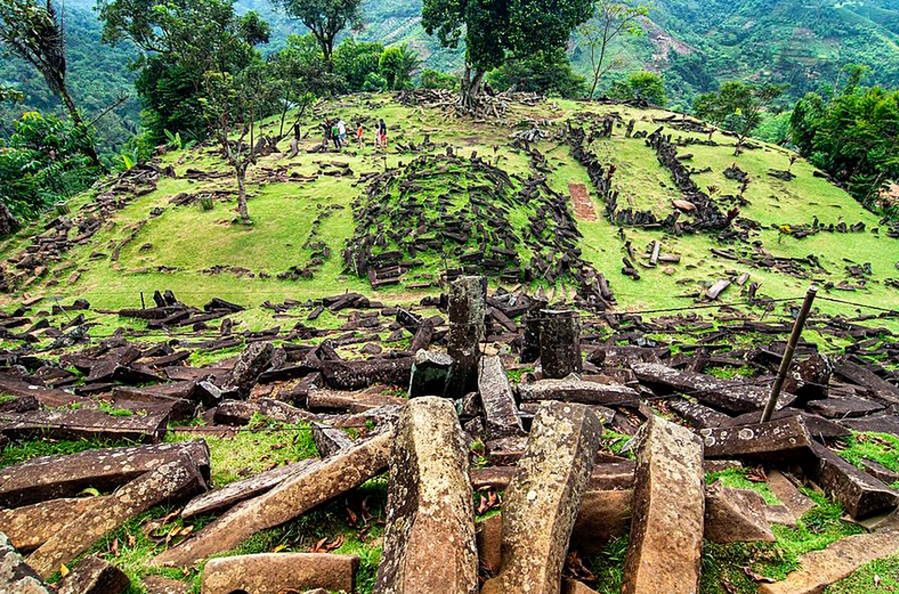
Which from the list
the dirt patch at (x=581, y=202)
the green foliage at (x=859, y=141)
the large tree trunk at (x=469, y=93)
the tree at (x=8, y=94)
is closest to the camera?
the tree at (x=8, y=94)

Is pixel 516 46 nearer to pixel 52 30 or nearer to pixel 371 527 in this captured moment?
pixel 52 30

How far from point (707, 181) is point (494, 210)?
16.7 meters

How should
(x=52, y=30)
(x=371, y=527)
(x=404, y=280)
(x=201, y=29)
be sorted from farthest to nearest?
(x=52, y=30) < (x=201, y=29) < (x=404, y=280) < (x=371, y=527)

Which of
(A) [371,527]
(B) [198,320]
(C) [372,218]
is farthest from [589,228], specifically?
(A) [371,527]

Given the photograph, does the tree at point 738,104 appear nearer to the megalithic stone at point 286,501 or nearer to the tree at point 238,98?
the tree at point 238,98

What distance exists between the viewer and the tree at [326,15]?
41.5 m

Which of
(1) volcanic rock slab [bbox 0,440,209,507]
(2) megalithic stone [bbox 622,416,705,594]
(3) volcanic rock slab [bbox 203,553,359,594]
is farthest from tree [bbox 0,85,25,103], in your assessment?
(2) megalithic stone [bbox 622,416,705,594]

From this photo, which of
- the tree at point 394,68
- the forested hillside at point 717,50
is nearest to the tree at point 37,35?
the tree at point 394,68

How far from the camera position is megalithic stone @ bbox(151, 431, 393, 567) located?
3.19m

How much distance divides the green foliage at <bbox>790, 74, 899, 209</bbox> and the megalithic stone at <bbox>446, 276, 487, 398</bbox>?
33.1 metres

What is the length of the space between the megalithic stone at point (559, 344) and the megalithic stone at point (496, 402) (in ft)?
3.18

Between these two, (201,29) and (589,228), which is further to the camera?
(589,228)

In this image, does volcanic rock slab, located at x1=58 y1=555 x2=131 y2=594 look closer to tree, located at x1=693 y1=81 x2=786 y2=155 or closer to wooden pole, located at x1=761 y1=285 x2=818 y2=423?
wooden pole, located at x1=761 y1=285 x2=818 y2=423

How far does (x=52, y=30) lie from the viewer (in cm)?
2280
